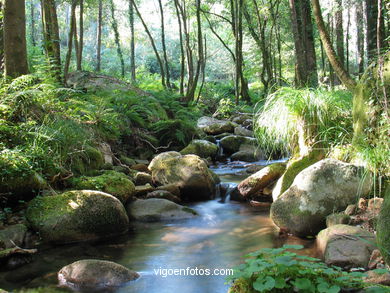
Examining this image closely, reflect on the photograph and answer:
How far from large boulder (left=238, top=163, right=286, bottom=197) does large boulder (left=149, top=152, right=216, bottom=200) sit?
679 millimetres

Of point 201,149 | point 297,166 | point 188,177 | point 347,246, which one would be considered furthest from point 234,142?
point 347,246

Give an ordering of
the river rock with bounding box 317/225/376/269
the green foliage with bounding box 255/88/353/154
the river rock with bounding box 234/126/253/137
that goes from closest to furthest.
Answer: the river rock with bounding box 317/225/376/269, the green foliage with bounding box 255/88/353/154, the river rock with bounding box 234/126/253/137

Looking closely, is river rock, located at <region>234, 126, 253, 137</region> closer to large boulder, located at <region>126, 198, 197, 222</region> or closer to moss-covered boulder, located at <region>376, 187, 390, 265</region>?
large boulder, located at <region>126, 198, 197, 222</region>

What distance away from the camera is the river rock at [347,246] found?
140 inches

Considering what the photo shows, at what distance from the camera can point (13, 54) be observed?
6848 mm

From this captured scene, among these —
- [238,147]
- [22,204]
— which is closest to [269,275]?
[22,204]

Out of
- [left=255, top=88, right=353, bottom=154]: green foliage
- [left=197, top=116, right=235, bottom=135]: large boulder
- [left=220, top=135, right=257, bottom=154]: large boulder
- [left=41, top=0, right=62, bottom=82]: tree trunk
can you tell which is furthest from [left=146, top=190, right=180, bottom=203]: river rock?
[left=197, top=116, right=235, bottom=135]: large boulder

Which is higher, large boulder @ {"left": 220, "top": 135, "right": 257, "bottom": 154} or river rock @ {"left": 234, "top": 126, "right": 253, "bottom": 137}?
river rock @ {"left": 234, "top": 126, "right": 253, "bottom": 137}

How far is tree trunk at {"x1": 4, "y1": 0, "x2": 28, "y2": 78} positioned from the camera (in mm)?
6621

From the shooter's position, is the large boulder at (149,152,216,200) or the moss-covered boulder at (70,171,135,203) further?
the large boulder at (149,152,216,200)

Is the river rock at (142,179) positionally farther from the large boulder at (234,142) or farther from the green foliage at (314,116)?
the large boulder at (234,142)

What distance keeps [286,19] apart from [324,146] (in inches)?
633

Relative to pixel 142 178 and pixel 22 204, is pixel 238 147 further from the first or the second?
pixel 22 204

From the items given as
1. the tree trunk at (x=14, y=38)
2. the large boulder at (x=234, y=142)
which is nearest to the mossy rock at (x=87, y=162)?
the tree trunk at (x=14, y=38)
